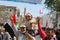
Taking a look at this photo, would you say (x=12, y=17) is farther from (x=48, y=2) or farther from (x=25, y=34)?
(x=48, y=2)

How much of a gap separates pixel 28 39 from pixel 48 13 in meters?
12.7

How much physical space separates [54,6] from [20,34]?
12.8 metres

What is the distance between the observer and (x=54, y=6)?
1805cm

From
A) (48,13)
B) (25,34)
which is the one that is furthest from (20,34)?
(48,13)

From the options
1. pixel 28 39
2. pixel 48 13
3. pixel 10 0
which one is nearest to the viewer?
pixel 28 39

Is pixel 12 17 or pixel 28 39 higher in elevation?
pixel 12 17

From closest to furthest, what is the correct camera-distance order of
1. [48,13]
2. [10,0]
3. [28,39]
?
[28,39] < [10,0] < [48,13]

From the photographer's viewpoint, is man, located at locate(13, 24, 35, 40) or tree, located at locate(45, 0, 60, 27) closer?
man, located at locate(13, 24, 35, 40)

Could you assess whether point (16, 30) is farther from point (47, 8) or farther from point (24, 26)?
point (47, 8)

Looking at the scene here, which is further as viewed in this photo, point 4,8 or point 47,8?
point 47,8

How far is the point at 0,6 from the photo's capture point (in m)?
16.6

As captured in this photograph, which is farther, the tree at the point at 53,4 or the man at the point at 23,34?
the tree at the point at 53,4

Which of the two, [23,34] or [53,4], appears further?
[53,4]

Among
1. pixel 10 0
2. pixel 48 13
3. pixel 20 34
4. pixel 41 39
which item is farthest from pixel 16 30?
pixel 48 13
